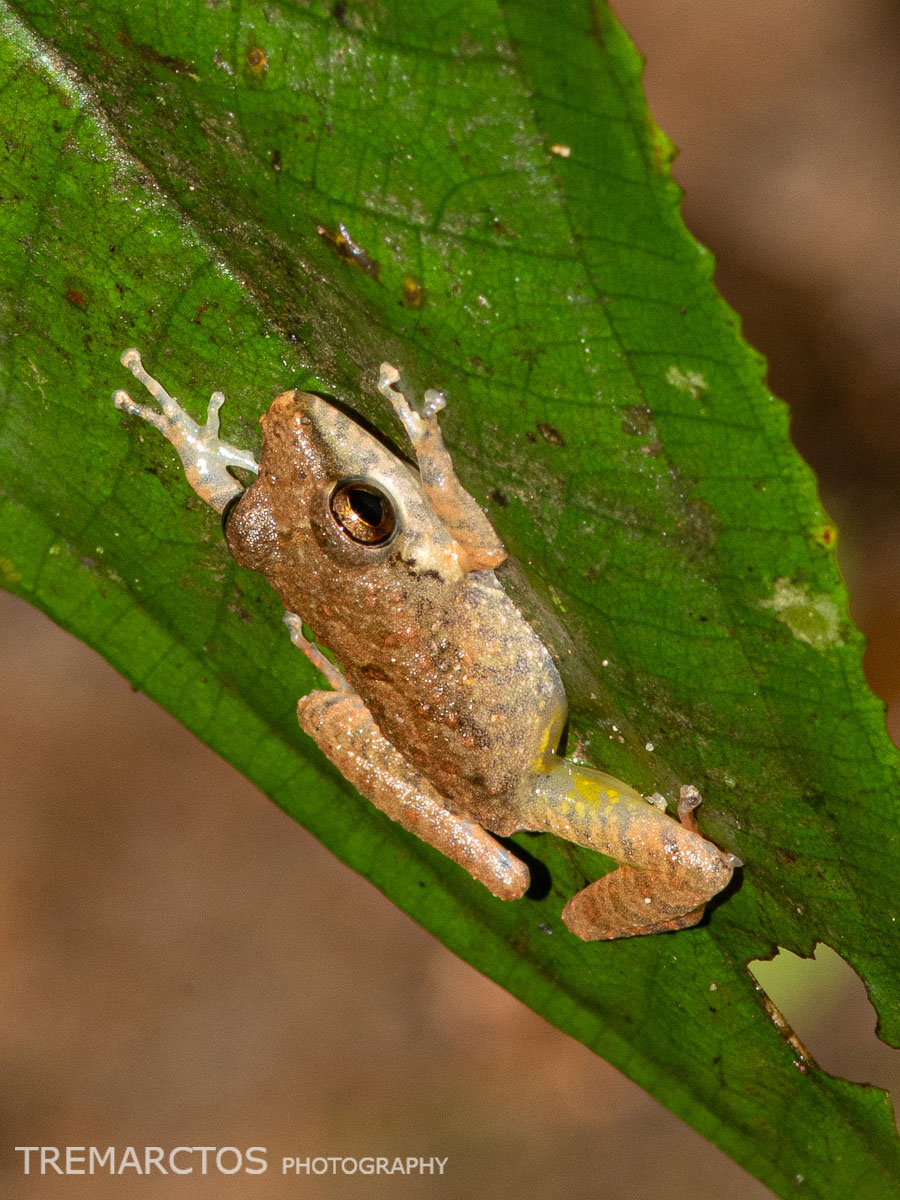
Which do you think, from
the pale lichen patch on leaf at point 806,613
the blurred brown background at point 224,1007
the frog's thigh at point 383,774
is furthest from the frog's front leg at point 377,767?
the blurred brown background at point 224,1007

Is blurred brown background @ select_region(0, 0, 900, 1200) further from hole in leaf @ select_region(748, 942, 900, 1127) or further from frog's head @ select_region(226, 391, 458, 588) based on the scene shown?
frog's head @ select_region(226, 391, 458, 588)

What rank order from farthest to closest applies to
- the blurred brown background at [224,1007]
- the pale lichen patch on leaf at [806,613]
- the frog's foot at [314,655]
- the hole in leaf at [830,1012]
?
1. the blurred brown background at [224,1007]
2. the hole in leaf at [830,1012]
3. the frog's foot at [314,655]
4. the pale lichen patch on leaf at [806,613]

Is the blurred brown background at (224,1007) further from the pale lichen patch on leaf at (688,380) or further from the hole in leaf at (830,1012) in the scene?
the pale lichen patch on leaf at (688,380)

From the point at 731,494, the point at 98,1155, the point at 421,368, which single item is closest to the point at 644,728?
the point at 731,494

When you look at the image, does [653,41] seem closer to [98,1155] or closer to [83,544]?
[83,544]

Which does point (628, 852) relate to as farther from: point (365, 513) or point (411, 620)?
point (365, 513)

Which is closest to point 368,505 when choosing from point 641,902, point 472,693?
point 472,693

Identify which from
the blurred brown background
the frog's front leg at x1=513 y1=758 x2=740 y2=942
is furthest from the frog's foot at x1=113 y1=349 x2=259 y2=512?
the blurred brown background
